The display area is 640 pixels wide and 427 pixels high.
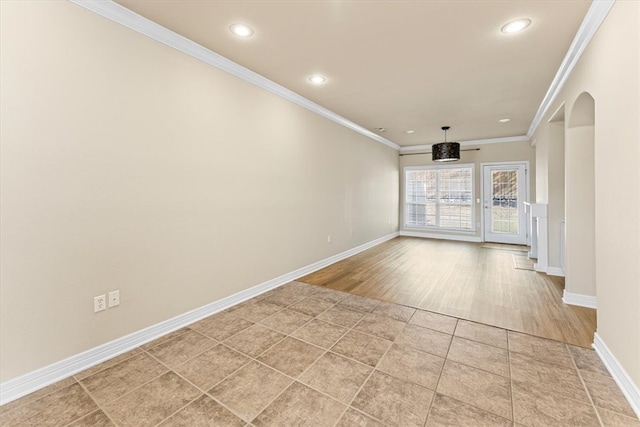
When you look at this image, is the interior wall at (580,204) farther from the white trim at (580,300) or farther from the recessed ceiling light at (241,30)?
the recessed ceiling light at (241,30)

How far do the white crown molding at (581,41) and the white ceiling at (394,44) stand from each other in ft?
0.19

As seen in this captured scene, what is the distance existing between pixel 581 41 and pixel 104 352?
480 cm

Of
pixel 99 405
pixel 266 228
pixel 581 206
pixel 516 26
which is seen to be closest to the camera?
pixel 99 405

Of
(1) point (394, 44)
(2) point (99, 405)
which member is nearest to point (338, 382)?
(2) point (99, 405)

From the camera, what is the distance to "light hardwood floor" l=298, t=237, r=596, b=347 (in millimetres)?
2715

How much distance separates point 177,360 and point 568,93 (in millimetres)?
4664

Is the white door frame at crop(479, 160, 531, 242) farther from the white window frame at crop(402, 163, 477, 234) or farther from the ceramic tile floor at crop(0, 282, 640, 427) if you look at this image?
the ceramic tile floor at crop(0, 282, 640, 427)

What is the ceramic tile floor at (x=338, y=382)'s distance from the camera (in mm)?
1575

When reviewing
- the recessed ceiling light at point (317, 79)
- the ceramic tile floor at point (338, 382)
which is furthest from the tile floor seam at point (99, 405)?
the recessed ceiling light at point (317, 79)

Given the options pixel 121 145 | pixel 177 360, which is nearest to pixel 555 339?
pixel 177 360

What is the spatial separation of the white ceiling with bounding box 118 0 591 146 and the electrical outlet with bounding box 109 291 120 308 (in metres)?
2.26

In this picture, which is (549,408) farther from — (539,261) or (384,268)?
(539,261)

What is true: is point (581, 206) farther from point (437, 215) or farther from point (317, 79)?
point (437, 215)

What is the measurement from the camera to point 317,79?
3.50 meters
